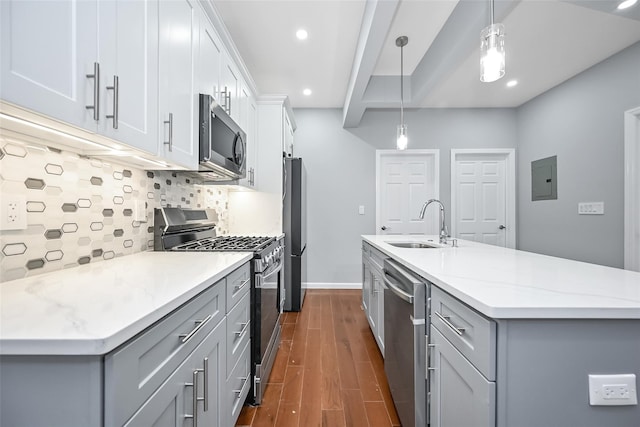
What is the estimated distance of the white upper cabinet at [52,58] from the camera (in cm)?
63

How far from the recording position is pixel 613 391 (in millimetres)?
733

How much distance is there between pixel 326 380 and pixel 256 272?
93 cm

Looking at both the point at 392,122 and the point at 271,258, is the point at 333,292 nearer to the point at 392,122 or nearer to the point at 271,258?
the point at 271,258

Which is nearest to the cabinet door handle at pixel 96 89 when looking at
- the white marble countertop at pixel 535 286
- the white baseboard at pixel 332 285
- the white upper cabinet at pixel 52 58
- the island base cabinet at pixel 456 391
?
the white upper cabinet at pixel 52 58

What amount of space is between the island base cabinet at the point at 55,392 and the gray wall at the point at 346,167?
362cm

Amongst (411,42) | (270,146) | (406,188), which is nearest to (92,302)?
(270,146)

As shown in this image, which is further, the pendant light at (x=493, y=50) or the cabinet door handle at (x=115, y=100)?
the pendant light at (x=493, y=50)

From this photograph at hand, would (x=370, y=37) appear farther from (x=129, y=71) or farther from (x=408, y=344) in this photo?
(x=408, y=344)

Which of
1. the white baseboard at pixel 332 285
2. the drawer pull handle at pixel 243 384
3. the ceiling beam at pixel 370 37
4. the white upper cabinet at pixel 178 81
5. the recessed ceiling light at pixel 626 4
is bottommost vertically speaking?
the white baseboard at pixel 332 285

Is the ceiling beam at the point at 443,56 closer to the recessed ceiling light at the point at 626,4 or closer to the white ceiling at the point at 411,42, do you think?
the white ceiling at the point at 411,42

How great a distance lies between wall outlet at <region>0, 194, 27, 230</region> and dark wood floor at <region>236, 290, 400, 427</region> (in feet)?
4.50

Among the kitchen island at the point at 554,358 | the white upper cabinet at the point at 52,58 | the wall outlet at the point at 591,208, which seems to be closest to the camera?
the white upper cabinet at the point at 52,58

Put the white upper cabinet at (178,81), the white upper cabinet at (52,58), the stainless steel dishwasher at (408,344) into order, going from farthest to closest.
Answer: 1. the white upper cabinet at (178,81)
2. the stainless steel dishwasher at (408,344)
3. the white upper cabinet at (52,58)

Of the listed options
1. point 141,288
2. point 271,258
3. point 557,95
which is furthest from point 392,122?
point 141,288
